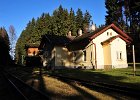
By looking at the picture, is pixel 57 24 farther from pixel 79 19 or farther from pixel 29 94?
pixel 29 94

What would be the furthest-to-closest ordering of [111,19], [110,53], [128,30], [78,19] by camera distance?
[78,19] < [111,19] < [128,30] < [110,53]

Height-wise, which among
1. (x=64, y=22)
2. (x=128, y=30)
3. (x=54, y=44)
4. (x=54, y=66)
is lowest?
(x=54, y=66)

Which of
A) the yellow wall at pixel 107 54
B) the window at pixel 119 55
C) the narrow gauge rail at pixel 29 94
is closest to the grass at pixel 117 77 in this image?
the narrow gauge rail at pixel 29 94

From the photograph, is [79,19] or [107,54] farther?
[79,19]

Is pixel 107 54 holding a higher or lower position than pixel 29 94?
higher

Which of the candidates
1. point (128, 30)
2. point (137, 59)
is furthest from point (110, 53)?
point (128, 30)

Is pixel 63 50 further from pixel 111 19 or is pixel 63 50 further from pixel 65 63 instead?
pixel 111 19

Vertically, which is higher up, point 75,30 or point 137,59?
point 75,30

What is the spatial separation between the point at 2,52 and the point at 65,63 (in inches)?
716

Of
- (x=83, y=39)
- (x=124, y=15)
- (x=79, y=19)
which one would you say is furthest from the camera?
(x=79, y=19)

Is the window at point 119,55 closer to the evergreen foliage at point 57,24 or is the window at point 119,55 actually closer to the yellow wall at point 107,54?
the yellow wall at point 107,54

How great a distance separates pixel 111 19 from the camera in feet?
224

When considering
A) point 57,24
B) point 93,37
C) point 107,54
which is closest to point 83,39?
point 93,37

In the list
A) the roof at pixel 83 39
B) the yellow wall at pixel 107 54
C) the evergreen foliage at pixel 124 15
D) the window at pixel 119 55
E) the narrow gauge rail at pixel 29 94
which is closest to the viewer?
the narrow gauge rail at pixel 29 94
